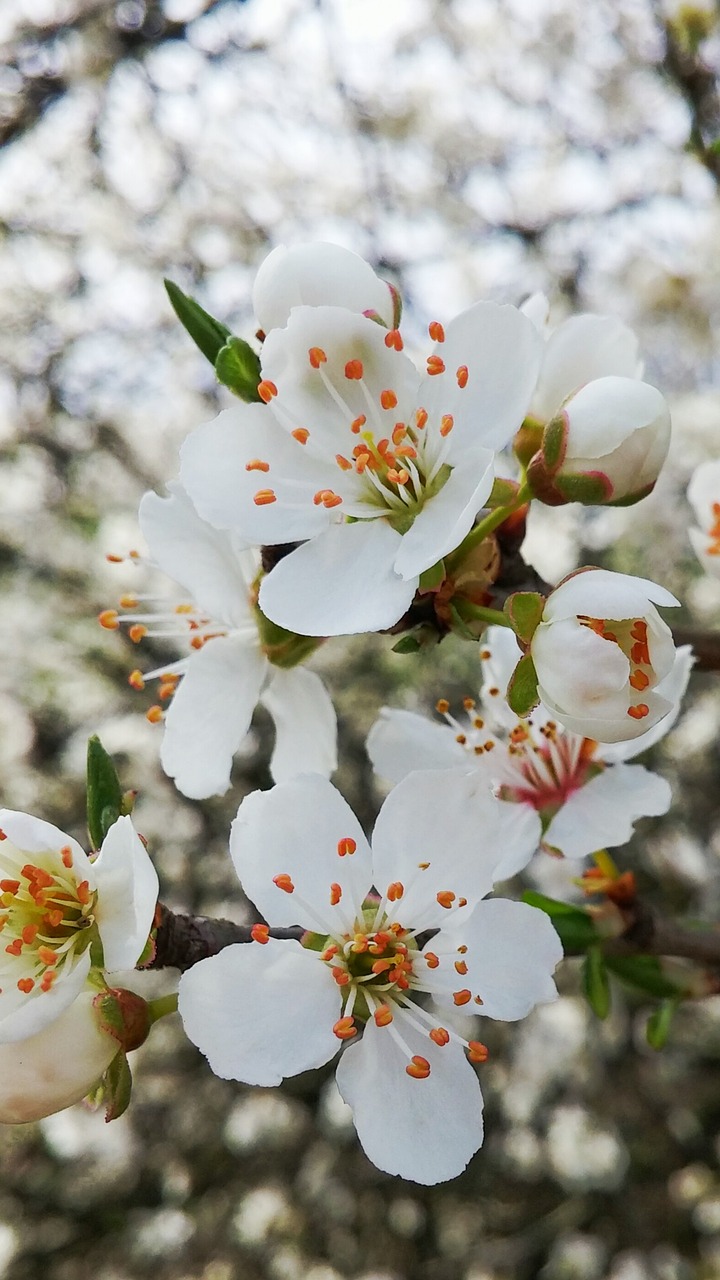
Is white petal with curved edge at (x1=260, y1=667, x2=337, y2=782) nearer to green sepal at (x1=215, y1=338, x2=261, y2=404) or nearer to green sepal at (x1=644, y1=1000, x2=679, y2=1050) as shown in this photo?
green sepal at (x1=215, y1=338, x2=261, y2=404)

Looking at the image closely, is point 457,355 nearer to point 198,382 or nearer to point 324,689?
point 324,689

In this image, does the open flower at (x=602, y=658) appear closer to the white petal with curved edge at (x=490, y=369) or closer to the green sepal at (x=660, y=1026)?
the white petal with curved edge at (x=490, y=369)

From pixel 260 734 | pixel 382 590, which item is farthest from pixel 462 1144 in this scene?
pixel 260 734

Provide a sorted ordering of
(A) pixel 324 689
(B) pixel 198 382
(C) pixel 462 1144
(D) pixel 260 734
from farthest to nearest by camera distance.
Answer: (B) pixel 198 382 → (D) pixel 260 734 → (A) pixel 324 689 → (C) pixel 462 1144

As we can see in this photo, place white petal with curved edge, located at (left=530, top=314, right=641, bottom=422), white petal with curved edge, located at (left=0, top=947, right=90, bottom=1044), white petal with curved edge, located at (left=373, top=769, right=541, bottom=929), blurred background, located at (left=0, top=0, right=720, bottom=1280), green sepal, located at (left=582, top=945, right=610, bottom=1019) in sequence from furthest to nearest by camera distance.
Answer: blurred background, located at (left=0, top=0, right=720, bottom=1280)
green sepal, located at (left=582, top=945, right=610, bottom=1019)
white petal with curved edge, located at (left=530, top=314, right=641, bottom=422)
white petal with curved edge, located at (left=373, top=769, right=541, bottom=929)
white petal with curved edge, located at (left=0, top=947, right=90, bottom=1044)

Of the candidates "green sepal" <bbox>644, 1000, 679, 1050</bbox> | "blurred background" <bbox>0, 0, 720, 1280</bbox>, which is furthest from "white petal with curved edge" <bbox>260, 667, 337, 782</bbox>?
"blurred background" <bbox>0, 0, 720, 1280</bbox>

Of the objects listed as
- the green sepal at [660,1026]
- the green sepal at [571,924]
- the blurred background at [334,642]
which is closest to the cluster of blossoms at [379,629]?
the green sepal at [571,924]

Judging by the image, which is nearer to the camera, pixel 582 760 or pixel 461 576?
pixel 461 576
